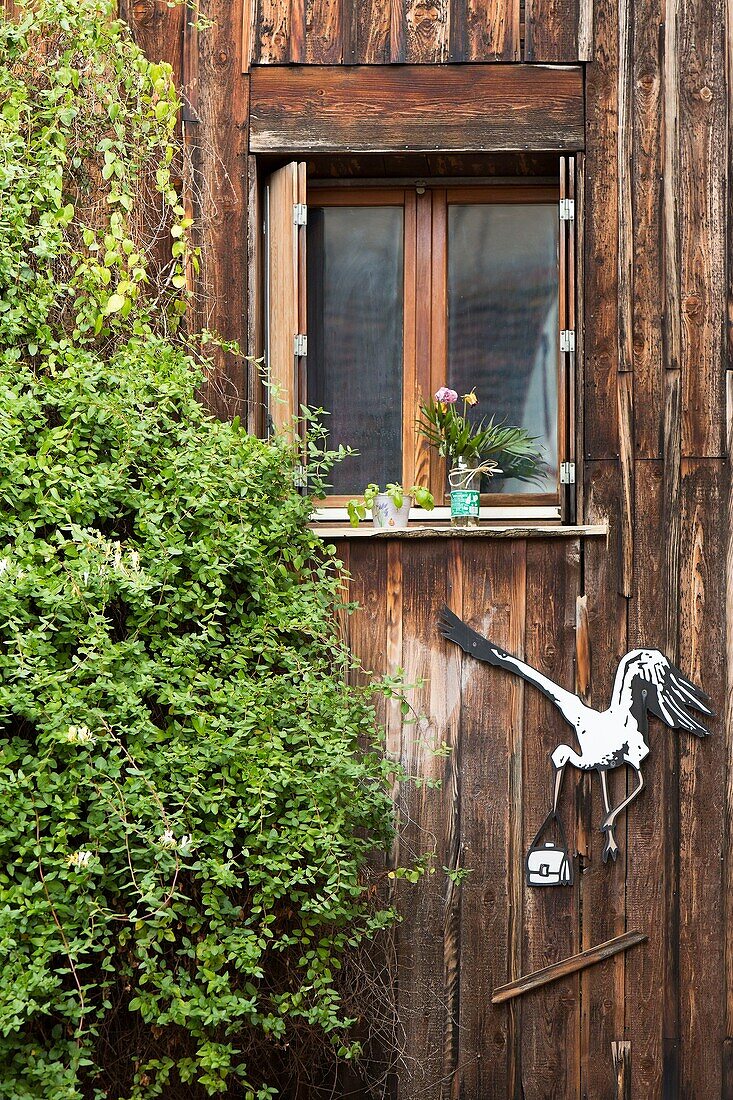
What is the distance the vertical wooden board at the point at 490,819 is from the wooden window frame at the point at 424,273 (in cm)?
46

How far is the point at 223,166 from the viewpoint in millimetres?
4742

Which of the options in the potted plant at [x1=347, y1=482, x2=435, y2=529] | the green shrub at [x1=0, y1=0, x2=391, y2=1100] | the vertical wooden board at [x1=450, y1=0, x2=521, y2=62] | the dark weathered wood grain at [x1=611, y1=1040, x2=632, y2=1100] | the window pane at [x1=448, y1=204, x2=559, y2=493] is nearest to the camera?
the green shrub at [x1=0, y1=0, x2=391, y2=1100]

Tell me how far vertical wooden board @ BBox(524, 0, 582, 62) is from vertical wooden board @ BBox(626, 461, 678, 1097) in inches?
73.0

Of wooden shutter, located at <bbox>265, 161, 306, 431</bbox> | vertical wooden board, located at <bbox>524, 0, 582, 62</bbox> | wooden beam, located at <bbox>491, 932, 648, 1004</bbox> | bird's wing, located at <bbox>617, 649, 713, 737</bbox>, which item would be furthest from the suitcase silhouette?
vertical wooden board, located at <bbox>524, 0, 582, 62</bbox>

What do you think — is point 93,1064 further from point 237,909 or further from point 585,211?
point 585,211

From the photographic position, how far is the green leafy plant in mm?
4645

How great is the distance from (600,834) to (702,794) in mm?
406

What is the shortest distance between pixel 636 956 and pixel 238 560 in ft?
6.79

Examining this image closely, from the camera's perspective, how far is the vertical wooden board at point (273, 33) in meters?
4.73

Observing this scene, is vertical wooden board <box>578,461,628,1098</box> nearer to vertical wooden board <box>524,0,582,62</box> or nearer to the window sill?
the window sill

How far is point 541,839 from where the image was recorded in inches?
177

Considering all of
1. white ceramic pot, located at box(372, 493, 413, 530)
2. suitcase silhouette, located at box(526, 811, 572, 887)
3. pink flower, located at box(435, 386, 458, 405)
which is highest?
pink flower, located at box(435, 386, 458, 405)

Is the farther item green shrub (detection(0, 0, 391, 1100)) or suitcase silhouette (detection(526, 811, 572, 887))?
suitcase silhouette (detection(526, 811, 572, 887))

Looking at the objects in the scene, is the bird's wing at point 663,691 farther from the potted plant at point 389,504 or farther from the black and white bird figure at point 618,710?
the potted plant at point 389,504
